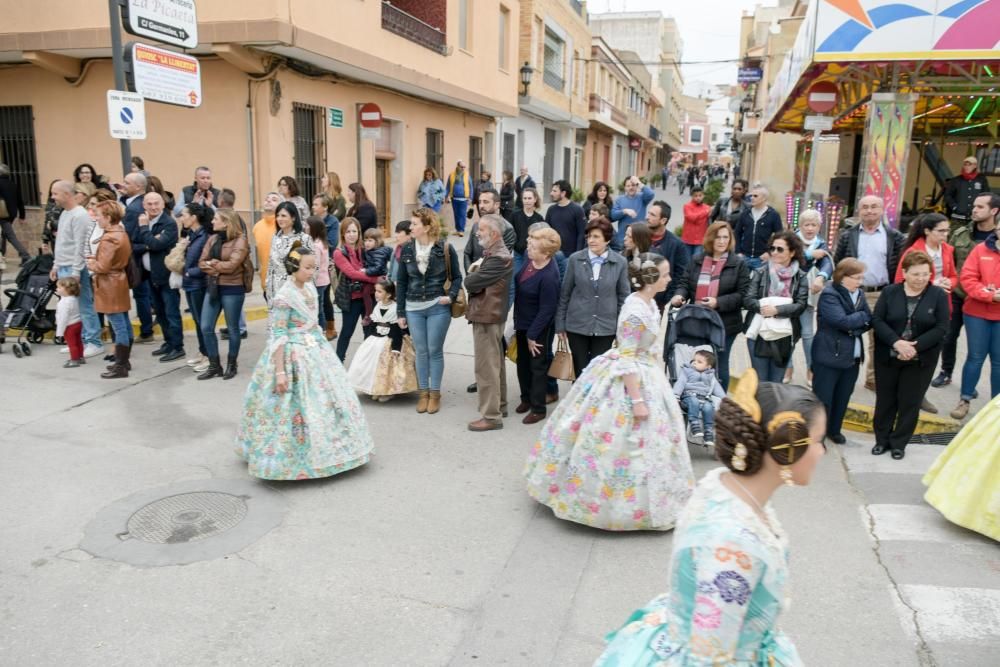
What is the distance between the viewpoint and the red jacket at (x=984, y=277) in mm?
6359

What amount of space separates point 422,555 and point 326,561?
1.77 feet

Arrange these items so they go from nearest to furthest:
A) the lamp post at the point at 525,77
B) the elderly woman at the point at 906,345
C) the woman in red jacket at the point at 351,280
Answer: the elderly woman at the point at 906,345 → the woman in red jacket at the point at 351,280 → the lamp post at the point at 525,77

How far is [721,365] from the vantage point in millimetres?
6645

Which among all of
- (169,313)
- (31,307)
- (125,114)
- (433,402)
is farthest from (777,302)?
(31,307)

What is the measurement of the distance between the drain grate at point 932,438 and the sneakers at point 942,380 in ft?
4.80

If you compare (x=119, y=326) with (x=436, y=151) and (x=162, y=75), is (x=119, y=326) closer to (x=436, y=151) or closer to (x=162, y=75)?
(x=162, y=75)

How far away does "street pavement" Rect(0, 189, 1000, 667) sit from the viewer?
3500 millimetres

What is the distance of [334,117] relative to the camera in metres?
15.0

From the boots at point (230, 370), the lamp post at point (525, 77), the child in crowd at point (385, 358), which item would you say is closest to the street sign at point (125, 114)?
the boots at point (230, 370)

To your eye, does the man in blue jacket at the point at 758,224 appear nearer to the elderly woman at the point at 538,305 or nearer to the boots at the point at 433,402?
the elderly woman at the point at 538,305

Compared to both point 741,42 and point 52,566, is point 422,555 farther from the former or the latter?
point 741,42

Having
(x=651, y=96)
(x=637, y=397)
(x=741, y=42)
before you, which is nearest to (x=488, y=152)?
(x=637, y=397)

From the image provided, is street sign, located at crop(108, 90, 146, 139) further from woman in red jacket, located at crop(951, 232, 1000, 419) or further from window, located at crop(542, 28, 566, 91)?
window, located at crop(542, 28, 566, 91)

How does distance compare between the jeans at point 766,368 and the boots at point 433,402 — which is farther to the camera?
the boots at point 433,402
